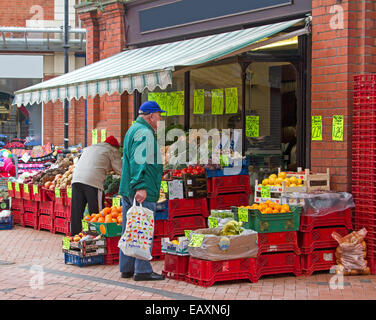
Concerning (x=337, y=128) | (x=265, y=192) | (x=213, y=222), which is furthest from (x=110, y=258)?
(x=337, y=128)

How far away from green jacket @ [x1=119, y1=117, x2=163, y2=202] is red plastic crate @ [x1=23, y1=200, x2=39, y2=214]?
5581 mm

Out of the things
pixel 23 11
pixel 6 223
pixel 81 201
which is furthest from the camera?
pixel 23 11

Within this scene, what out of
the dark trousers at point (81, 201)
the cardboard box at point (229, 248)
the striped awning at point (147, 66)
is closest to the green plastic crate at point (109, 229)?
the dark trousers at point (81, 201)

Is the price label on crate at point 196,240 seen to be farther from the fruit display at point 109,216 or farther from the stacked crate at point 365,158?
the stacked crate at point 365,158

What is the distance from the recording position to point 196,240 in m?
7.83

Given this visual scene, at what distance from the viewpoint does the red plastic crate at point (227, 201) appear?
10.3 meters

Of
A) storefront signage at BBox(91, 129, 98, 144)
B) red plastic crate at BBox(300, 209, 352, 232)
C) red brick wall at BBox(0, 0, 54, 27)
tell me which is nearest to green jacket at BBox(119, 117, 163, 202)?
A: red plastic crate at BBox(300, 209, 352, 232)

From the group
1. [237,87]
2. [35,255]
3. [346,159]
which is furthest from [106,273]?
[237,87]

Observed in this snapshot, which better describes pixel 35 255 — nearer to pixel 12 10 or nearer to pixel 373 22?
pixel 373 22

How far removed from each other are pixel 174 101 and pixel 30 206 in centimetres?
365

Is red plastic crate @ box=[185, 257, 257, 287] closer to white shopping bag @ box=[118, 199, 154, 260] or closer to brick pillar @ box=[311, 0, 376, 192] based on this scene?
white shopping bag @ box=[118, 199, 154, 260]

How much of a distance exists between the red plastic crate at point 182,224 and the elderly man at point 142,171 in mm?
1596

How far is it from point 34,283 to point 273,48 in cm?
523

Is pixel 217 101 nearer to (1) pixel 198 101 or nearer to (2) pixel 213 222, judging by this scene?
(1) pixel 198 101
